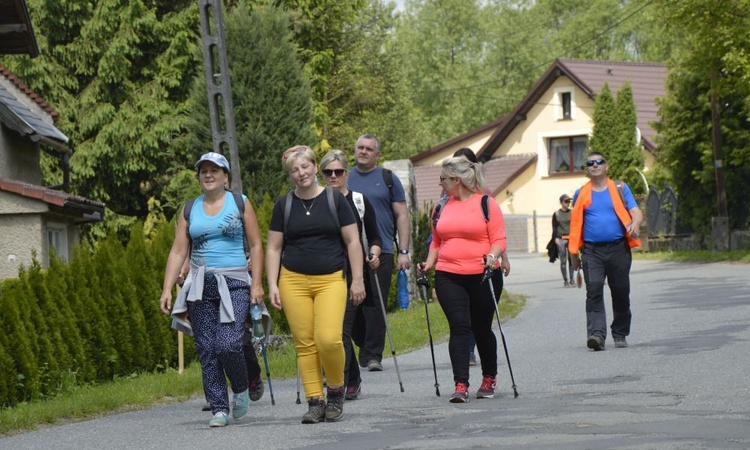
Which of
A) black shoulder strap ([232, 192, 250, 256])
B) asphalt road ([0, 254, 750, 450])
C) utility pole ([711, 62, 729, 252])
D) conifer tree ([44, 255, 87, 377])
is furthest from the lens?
utility pole ([711, 62, 729, 252])

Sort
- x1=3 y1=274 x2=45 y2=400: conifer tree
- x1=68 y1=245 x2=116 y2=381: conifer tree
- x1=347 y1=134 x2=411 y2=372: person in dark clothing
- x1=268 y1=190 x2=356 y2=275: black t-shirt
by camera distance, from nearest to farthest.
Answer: x1=268 y1=190 x2=356 y2=275: black t-shirt → x1=347 y1=134 x2=411 y2=372: person in dark clothing → x1=3 y1=274 x2=45 y2=400: conifer tree → x1=68 y1=245 x2=116 y2=381: conifer tree

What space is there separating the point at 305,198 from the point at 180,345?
5.11m

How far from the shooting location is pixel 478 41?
93.7 meters

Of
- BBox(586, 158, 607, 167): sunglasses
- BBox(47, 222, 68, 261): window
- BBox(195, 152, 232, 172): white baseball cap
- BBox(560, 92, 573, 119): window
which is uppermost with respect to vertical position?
BBox(560, 92, 573, 119): window

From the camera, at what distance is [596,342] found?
1405 centimetres

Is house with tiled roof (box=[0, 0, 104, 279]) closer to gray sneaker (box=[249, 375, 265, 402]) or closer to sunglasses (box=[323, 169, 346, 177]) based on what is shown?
sunglasses (box=[323, 169, 346, 177])

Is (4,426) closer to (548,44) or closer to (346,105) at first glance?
(346,105)

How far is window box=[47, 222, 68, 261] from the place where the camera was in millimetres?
24594

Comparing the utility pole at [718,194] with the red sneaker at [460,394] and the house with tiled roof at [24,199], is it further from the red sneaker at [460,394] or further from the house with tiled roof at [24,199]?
the red sneaker at [460,394]

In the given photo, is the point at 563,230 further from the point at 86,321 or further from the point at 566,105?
the point at 566,105

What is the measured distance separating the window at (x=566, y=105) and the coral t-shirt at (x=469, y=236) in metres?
54.0

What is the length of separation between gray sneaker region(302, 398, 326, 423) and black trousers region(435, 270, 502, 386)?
4.00 feet

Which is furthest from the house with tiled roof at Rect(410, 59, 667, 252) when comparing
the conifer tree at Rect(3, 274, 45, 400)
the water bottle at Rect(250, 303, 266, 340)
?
the water bottle at Rect(250, 303, 266, 340)

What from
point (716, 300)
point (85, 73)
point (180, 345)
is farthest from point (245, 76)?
point (180, 345)
